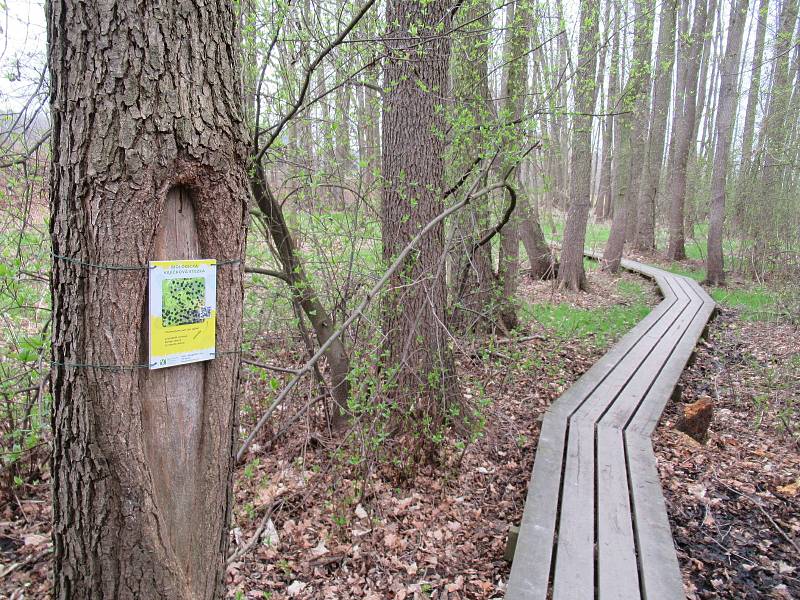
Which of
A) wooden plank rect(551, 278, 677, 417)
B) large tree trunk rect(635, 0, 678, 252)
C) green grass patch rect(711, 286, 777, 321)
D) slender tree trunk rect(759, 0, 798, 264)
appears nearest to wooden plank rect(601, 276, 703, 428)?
wooden plank rect(551, 278, 677, 417)

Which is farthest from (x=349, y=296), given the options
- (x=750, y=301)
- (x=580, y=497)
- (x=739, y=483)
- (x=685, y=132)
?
(x=685, y=132)

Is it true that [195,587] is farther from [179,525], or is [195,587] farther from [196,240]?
[196,240]

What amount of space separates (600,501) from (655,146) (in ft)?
50.5

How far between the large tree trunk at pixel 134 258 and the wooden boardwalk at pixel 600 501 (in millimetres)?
1749

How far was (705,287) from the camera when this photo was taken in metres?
12.1

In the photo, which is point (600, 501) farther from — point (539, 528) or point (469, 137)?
point (469, 137)

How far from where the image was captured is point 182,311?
1.65 m

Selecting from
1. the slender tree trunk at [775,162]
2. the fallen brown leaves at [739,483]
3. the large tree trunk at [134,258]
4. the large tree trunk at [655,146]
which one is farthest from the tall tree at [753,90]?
the large tree trunk at [134,258]

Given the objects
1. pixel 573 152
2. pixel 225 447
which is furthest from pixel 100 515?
pixel 573 152

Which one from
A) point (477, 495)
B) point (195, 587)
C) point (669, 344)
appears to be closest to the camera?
point (195, 587)

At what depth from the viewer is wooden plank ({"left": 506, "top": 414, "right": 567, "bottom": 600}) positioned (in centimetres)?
251

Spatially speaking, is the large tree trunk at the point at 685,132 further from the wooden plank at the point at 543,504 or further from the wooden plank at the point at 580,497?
the wooden plank at the point at 543,504

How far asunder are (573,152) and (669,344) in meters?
5.00

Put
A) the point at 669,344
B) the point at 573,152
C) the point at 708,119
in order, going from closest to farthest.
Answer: the point at 669,344 < the point at 573,152 < the point at 708,119
